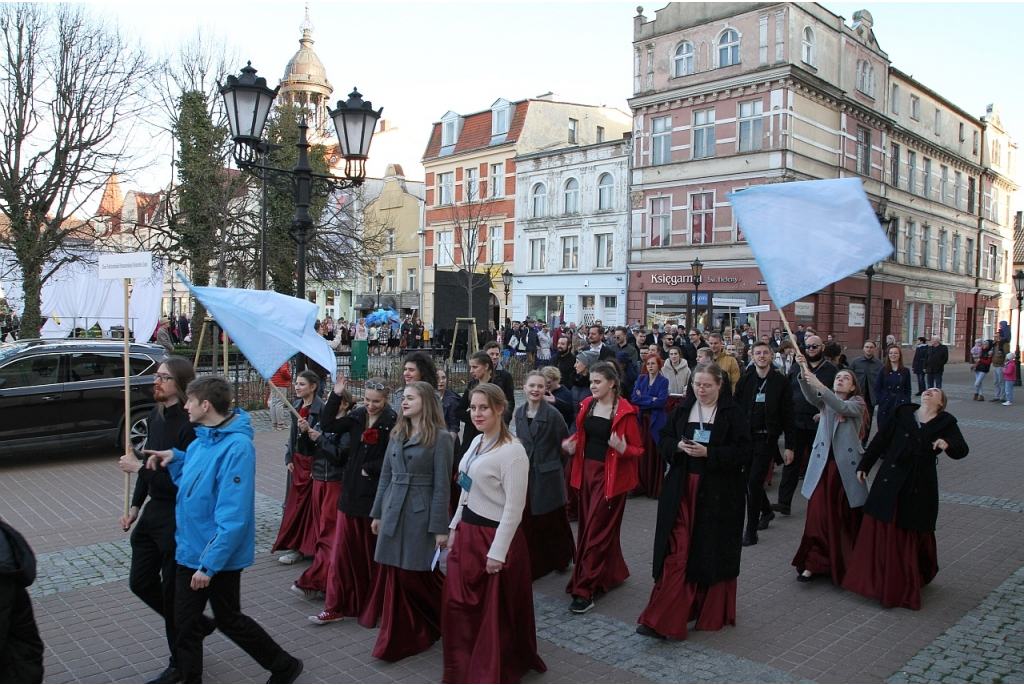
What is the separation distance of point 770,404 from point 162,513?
19.2 ft

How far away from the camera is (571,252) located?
129 ft

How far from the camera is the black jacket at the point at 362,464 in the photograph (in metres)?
5.40

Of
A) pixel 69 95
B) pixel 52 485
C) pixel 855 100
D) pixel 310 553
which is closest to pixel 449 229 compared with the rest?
pixel 855 100

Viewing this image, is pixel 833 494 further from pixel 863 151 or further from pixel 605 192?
pixel 863 151

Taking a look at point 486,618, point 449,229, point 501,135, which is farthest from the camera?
point 449,229

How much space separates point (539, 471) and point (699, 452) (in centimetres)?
176

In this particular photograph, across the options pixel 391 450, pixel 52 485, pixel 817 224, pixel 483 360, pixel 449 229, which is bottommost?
pixel 52 485

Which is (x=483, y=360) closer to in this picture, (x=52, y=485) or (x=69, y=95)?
(x=52, y=485)

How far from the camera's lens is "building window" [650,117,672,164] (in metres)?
34.5

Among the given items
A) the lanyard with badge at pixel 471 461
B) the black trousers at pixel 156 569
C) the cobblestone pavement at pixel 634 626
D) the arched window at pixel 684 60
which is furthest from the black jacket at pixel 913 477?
the arched window at pixel 684 60

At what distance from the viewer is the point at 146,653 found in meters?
4.95

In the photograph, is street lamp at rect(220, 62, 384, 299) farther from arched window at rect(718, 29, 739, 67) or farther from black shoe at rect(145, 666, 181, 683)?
arched window at rect(718, 29, 739, 67)

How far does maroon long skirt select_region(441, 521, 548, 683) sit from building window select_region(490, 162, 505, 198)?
39.4 m

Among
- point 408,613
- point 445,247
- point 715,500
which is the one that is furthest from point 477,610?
point 445,247
